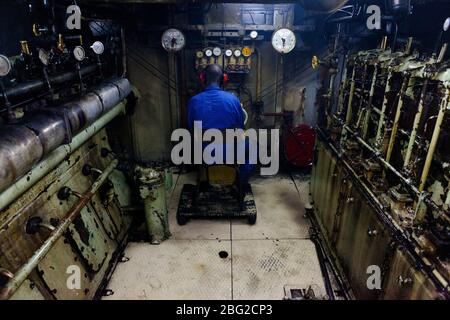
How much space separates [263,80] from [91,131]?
3126 mm

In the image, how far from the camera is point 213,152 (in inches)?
154

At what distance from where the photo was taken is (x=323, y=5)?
9.51ft

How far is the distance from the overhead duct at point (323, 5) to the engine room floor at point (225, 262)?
260 centimetres

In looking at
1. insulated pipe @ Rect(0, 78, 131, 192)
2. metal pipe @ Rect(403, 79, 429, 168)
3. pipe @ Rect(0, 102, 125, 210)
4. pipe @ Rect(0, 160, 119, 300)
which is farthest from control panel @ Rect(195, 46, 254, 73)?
metal pipe @ Rect(403, 79, 429, 168)

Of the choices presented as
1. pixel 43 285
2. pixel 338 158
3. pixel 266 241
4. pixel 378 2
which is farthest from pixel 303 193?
pixel 43 285

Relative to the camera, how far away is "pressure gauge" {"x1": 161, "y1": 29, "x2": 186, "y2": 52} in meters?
4.56

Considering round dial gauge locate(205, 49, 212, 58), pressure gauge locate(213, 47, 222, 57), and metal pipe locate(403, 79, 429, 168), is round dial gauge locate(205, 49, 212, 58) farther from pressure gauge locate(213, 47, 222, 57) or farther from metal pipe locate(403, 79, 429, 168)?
metal pipe locate(403, 79, 429, 168)

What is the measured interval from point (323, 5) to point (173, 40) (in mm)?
2449

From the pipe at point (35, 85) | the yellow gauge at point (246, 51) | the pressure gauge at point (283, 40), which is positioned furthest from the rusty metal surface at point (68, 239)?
the pressure gauge at point (283, 40)

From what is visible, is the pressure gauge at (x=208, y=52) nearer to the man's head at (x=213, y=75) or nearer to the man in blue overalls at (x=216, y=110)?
the man's head at (x=213, y=75)

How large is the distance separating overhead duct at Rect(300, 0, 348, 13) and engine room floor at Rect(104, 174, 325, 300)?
102 inches

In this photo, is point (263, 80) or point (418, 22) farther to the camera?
point (263, 80)

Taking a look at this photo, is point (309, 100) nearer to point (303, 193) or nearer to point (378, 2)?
point (303, 193)

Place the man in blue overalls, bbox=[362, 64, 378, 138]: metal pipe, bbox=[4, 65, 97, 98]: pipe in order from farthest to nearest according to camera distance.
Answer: the man in blue overalls, bbox=[362, 64, 378, 138]: metal pipe, bbox=[4, 65, 97, 98]: pipe
